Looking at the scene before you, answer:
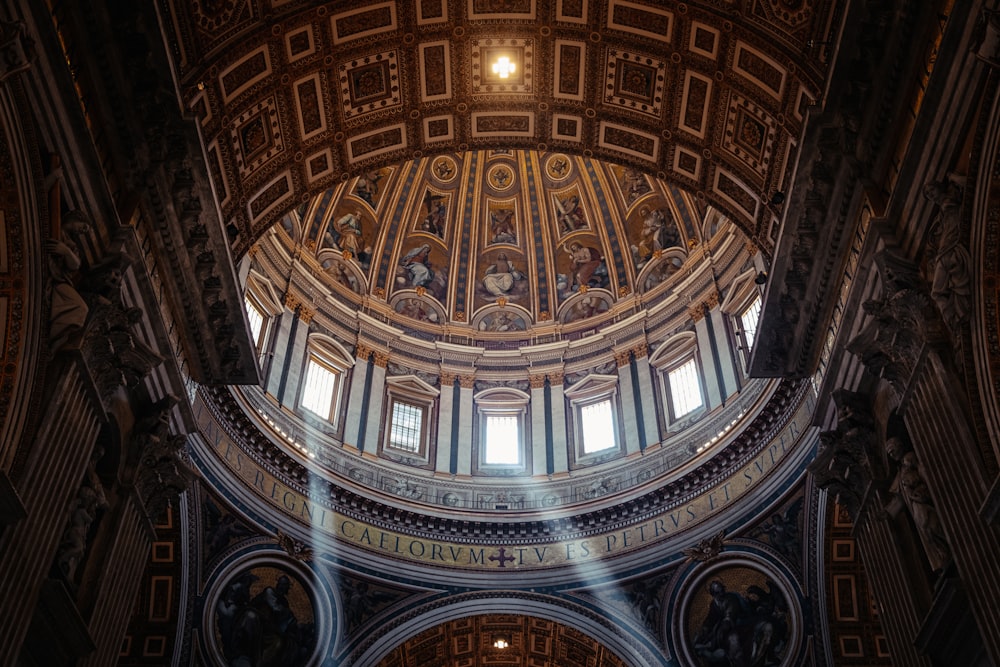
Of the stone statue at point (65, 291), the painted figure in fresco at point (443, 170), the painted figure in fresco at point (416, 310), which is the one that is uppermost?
the painted figure in fresco at point (443, 170)

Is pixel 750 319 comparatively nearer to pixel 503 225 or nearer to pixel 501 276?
pixel 501 276

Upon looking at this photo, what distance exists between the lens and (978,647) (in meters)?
12.8

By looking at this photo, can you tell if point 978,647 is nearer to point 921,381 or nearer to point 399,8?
point 921,381

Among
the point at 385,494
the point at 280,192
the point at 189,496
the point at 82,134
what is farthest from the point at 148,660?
the point at 82,134

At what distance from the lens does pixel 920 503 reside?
13789 mm

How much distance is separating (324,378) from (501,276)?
8005 mm

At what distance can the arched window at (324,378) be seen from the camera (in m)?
27.6

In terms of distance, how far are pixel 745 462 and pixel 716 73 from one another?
1007cm

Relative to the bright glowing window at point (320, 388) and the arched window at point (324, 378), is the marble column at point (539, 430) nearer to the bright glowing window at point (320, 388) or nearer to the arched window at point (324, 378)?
the arched window at point (324, 378)

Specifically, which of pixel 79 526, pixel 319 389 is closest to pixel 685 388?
pixel 319 389

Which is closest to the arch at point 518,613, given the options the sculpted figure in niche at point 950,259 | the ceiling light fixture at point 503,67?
the ceiling light fixture at point 503,67

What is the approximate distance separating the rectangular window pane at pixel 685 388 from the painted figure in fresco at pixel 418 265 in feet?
29.9

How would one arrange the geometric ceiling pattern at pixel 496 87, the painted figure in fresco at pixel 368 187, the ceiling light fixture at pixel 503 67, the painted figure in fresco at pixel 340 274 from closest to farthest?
the geometric ceiling pattern at pixel 496 87 → the ceiling light fixture at pixel 503 67 → the painted figure in fresco at pixel 340 274 → the painted figure in fresco at pixel 368 187

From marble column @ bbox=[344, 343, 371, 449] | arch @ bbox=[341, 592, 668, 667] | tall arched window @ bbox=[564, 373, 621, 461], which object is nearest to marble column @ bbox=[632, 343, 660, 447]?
tall arched window @ bbox=[564, 373, 621, 461]
